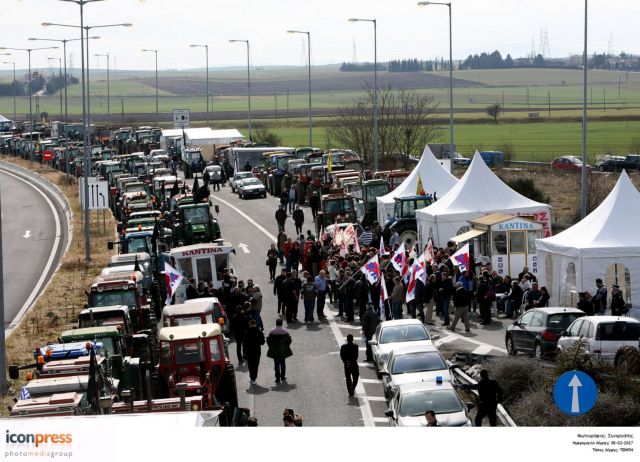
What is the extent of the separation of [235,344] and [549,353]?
7227 mm

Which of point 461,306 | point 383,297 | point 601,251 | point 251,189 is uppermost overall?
point 251,189

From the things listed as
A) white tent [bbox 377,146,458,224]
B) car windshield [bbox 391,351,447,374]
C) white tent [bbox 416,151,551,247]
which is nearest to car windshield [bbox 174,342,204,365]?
car windshield [bbox 391,351,447,374]

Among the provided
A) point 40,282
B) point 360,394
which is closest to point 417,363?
point 360,394

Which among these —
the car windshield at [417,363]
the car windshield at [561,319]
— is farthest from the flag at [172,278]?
the car windshield at [561,319]

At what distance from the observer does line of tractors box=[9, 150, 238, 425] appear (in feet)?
57.1

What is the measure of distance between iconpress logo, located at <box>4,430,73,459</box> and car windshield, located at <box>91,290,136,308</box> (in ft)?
41.7

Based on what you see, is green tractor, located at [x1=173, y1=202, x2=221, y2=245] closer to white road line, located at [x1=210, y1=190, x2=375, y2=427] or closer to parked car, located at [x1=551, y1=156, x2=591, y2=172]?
white road line, located at [x1=210, y1=190, x2=375, y2=427]

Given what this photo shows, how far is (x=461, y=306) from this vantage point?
2817 centimetres

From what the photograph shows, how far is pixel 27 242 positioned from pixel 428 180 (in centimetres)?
1712

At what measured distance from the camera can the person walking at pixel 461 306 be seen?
2798cm

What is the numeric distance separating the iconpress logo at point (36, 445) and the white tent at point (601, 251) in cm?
1677

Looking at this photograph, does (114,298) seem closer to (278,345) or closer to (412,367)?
(278,345)

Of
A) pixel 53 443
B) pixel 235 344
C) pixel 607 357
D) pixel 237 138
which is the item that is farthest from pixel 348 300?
pixel 237 138

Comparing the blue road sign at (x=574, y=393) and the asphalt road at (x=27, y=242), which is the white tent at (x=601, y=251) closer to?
the asphalt road at (x=27, y=242)
